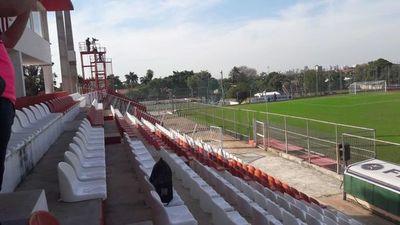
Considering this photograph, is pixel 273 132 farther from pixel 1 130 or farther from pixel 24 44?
pixel 1 130

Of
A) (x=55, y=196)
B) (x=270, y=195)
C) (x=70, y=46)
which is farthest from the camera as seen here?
(x=70, y=46)

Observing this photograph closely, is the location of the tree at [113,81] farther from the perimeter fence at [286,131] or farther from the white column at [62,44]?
the white column at [62,44]

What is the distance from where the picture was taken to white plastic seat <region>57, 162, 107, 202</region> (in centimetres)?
312

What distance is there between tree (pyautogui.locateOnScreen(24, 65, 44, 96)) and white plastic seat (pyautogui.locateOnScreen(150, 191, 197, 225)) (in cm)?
3794

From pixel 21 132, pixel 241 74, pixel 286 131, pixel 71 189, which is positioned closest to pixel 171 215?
pixel 71 189

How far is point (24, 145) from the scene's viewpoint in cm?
402

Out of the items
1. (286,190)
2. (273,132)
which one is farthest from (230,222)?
(273,132)

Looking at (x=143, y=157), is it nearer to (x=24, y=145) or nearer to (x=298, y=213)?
(x=24, y=145)

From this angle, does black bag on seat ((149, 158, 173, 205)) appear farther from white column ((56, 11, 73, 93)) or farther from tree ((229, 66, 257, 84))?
tree ((229, 66, 257, 84))

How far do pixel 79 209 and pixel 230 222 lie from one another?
149 centimetres

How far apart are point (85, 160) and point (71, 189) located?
1.27 metres

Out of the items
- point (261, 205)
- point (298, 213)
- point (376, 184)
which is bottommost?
point (376, 184)

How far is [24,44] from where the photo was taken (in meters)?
14.3

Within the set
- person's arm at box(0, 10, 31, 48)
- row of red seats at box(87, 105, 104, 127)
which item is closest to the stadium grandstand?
row of red seats at box(87, 105, 104, 127)
